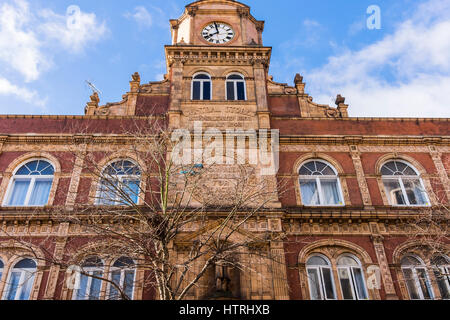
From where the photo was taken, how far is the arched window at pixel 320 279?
1484cm

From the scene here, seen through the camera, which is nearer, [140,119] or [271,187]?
[271,187]

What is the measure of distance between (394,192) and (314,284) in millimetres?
5676

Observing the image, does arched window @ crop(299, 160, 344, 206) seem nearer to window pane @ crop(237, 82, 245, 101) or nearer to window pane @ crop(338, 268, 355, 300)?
window pane @ crop(338, 268, 355, 300)

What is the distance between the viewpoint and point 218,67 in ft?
69.1

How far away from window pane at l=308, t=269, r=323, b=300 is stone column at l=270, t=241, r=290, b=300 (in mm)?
1178

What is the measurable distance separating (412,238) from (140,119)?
12601 mm

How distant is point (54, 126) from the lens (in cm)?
1903

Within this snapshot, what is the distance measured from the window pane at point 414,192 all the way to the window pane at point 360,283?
420cm
